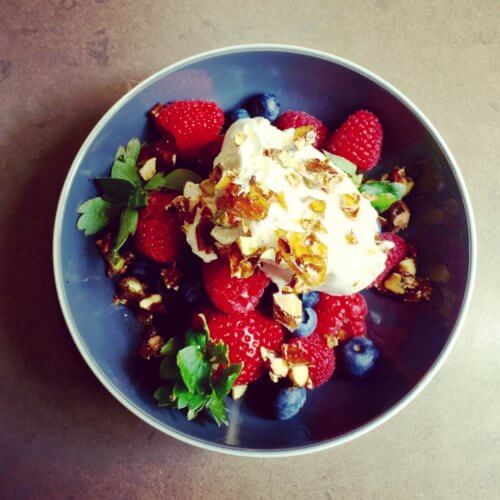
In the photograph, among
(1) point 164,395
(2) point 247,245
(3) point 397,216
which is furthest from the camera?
(3) point 397,216

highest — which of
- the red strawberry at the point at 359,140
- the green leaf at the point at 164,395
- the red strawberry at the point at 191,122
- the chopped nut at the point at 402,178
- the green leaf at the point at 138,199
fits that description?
the red strawberry at the point at 359,140

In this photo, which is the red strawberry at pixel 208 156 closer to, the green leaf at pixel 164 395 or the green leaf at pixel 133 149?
the green leaf at pixel 133 149

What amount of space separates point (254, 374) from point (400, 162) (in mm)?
484

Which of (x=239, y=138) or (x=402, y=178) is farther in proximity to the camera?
(x=402, y=178)

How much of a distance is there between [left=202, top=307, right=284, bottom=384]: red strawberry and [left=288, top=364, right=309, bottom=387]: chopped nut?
0.05m

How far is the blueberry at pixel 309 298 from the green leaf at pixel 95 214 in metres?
0.36

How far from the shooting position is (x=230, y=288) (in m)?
0.84

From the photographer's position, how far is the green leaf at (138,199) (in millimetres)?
863

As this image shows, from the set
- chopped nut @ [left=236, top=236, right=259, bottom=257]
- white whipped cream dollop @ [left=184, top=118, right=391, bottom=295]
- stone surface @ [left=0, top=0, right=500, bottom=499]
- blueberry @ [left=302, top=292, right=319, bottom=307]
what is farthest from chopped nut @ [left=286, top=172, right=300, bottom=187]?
stone surface @ [left=0, top=0, right=500, bottom=499]

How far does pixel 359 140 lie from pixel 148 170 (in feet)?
1.25

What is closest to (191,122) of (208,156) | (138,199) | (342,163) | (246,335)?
(208,156)

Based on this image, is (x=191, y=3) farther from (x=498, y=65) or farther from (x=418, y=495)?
(x=418, y=495)

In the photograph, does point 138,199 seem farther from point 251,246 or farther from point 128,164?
point 251,246

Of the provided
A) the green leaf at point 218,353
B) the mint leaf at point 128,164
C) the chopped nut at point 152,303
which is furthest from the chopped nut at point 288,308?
the mint leaf at point 128,164
